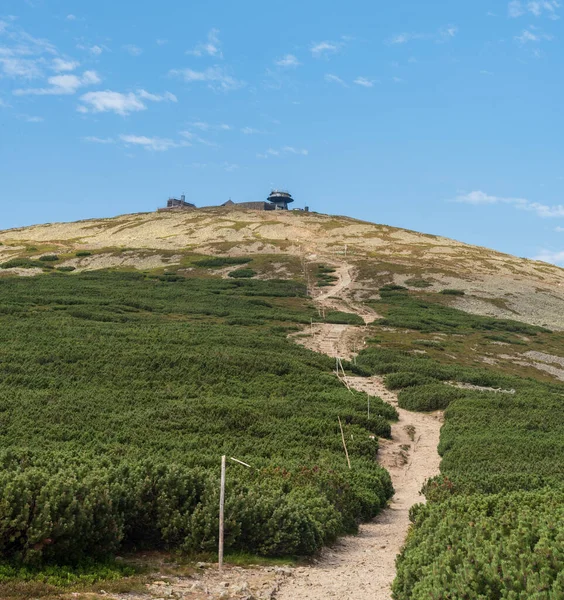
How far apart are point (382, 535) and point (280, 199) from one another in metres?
160

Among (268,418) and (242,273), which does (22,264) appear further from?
(268,418)

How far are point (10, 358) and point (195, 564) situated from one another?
24.8 m

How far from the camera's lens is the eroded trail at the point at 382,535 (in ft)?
37.5

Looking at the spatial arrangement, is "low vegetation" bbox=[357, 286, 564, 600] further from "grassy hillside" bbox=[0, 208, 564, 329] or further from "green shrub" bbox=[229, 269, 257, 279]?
"green shrub" bbox=[229, 269, 257, 279]

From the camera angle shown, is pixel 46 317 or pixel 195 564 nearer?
pixel 195 564

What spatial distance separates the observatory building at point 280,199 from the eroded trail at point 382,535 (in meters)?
137

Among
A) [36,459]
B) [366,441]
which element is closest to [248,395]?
[366,441]

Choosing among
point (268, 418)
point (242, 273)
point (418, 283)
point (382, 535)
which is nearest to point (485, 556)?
point (382, 535)

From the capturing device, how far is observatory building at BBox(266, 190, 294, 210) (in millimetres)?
172250

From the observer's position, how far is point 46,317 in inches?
1838

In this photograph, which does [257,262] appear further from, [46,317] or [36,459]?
[36,459]

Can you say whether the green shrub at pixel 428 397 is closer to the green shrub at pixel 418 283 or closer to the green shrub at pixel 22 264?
the green shrub at pixel 418 283

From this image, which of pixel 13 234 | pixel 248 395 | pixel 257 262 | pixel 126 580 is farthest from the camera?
pixel 13 234

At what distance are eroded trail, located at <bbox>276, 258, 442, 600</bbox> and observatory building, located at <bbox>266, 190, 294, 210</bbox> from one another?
136719 millimetres
